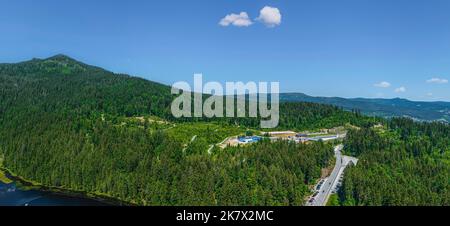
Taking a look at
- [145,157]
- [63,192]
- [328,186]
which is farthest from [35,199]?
[328,186]

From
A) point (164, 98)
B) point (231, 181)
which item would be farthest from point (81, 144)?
point (164, 98)

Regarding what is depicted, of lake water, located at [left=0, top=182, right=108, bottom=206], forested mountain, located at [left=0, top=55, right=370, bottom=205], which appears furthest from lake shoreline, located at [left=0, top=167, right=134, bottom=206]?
forested mountain, located at [left=0, top=55, right=370, bottom=205]

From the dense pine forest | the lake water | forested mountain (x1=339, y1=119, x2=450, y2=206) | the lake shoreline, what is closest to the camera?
forested mountain (x1=339, y1=119, x2=450, y2=206)

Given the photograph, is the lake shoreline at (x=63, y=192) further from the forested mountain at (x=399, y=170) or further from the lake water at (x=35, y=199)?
the forested mountain at (x=399, y=170)

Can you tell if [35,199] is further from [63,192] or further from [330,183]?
[330,183]

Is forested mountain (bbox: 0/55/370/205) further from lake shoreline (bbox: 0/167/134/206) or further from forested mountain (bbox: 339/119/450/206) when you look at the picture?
forested mountain (bbox: 339/119/450/206)

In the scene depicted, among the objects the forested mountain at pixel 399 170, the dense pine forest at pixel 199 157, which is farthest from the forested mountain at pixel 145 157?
the forested mountain at pixel 399 170
